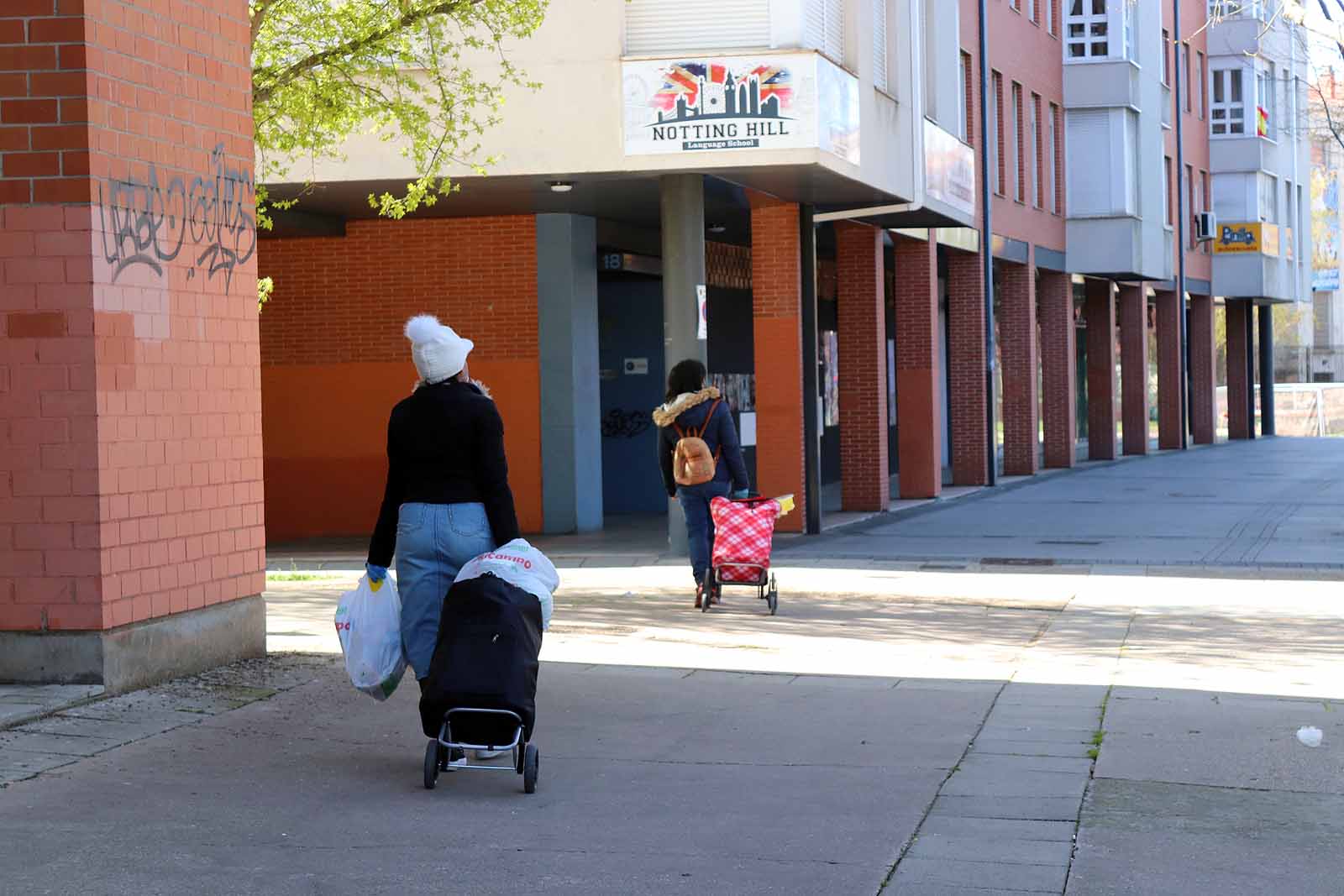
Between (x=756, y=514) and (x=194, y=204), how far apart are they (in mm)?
4785

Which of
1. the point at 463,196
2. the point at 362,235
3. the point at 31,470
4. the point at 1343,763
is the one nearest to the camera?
the point at 1343,763

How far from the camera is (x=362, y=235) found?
21.3 metres

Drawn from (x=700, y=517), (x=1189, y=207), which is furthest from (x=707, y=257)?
(x=1189, y=207)

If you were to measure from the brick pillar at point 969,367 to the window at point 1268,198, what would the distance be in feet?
77.7

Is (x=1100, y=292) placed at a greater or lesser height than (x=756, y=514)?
greater

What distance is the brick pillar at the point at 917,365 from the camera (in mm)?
26344

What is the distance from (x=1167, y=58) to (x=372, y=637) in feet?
129

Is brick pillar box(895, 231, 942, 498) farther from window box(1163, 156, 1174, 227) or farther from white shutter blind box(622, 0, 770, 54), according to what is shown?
window box(1163, 156, 1174, 227)

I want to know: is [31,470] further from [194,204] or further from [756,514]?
[756,514]

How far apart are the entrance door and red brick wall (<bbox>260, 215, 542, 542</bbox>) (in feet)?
11.7

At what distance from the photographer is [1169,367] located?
152 ft

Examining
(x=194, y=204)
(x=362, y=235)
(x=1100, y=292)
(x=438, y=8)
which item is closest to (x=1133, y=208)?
(x=1100, y=292)

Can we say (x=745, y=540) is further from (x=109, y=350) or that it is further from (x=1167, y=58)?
(x=1167, y=58)

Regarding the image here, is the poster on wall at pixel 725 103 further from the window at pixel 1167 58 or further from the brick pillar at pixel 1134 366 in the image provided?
the window at pixel 1167 58
